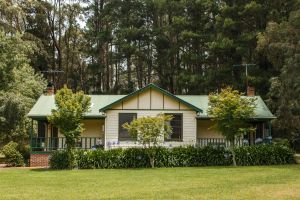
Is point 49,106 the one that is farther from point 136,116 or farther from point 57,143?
point 136,116

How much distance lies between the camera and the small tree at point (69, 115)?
20.7m

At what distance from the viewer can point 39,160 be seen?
2334cm

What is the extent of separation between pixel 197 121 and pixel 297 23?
304 inches

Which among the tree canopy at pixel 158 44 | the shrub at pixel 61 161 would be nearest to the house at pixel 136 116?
the shrub at pixel 61 161

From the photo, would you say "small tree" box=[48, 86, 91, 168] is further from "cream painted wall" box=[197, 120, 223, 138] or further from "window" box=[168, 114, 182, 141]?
"cream painted wall" box=[197, 120, 223, 138]

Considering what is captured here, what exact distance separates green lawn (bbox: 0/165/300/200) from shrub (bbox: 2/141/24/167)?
4.58m

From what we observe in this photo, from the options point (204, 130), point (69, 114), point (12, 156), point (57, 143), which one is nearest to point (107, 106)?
point (57, 143)

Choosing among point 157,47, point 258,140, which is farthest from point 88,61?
point 258,140

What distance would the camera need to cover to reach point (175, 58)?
143 ft

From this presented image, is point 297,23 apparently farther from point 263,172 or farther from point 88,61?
point 88,61

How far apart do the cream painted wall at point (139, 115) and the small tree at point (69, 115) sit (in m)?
3.34

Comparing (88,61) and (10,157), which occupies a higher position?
(88,61)

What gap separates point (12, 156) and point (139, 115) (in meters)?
7.02

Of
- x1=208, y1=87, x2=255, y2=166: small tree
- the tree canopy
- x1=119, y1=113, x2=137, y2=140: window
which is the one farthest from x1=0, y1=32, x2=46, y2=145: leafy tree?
x1=208, y1=87, x2=255, y2=166: small tree
